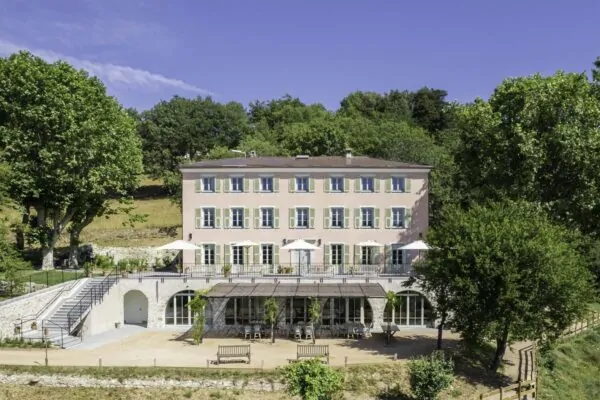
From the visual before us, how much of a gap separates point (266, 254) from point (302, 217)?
9.98 feet

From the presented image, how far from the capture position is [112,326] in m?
27.3

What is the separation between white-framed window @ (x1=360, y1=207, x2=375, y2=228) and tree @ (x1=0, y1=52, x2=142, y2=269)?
632 inches

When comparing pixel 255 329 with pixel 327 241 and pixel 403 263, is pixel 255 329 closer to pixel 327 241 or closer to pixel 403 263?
pixel 327 241

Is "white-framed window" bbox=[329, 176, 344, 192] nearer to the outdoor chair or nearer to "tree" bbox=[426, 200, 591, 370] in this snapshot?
the outdoor chair

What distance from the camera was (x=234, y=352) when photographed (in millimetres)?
21391

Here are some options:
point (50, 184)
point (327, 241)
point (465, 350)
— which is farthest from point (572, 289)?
point (50, 184)

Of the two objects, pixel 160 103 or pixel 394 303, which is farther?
pixel 160 103

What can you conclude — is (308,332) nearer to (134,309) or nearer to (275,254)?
(275,254)

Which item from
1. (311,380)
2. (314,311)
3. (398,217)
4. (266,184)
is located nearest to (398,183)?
(398,217)

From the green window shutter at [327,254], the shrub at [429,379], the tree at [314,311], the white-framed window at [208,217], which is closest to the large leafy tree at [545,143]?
the green window shutter at [327,254]

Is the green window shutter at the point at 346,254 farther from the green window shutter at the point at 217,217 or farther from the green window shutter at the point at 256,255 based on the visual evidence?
the green window shutter at the point at 217,217

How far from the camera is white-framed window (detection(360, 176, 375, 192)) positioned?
30.4 meters

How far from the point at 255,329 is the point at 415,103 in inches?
2287

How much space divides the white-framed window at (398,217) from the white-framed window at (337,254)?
134 inches
